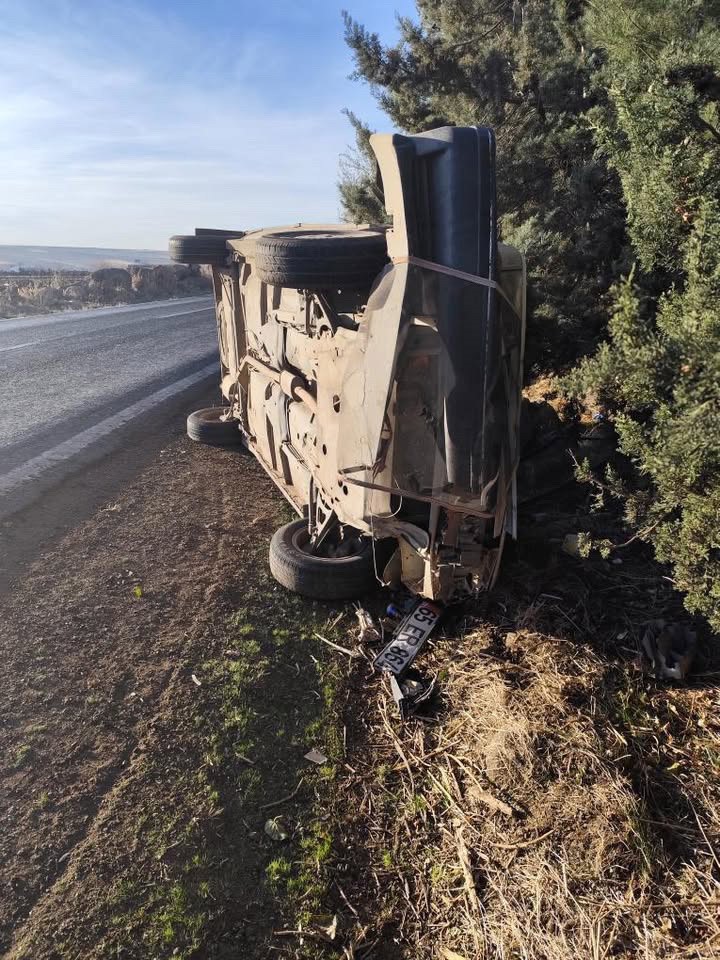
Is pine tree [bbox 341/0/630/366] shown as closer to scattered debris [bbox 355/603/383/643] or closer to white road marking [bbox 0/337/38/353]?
scattered debris [bbox 355/603/383/643]

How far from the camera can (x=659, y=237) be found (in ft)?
11.0

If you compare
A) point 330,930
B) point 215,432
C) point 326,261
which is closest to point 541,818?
point 330,930

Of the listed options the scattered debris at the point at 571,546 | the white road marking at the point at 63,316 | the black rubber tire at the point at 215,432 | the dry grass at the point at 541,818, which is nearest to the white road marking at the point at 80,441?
the black rubber tire at the point at 215,432

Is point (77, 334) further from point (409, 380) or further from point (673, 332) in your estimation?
point (673, 332)

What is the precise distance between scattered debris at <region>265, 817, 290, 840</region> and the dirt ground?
4 centimetres

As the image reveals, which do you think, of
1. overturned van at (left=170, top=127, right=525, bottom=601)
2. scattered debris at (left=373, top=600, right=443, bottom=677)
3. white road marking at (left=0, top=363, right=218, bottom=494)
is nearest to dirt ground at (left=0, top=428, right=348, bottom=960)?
scattered debris at (left=373, top=600, right=443, bottom=677)

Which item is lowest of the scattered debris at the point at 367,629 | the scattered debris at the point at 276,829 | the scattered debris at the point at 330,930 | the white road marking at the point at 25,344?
the scattered debris at the point at 330,930

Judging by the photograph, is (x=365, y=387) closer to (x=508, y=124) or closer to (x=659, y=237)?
(x=659, y=237)

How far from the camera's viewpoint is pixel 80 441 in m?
8.35

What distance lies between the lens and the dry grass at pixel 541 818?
8.57 ft

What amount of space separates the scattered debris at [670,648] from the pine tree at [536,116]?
279cm

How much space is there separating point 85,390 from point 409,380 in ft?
30.7

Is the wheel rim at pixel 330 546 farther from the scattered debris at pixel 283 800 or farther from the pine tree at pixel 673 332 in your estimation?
the pine tree at pixel 673 332

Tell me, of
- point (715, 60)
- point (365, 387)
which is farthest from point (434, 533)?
point (715, 60)
